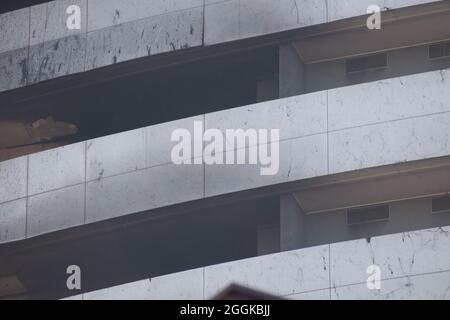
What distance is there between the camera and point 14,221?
3278 cm

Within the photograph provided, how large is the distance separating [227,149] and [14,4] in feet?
23.3

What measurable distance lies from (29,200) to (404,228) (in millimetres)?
7224

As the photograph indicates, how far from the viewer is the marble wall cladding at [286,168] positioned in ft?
99.2

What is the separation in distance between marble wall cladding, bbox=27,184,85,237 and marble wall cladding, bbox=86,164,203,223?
20cm

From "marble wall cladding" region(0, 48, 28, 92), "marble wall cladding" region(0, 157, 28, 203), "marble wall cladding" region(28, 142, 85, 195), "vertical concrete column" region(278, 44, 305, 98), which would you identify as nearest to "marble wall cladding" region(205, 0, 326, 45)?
"vertical concrete column" region(278, 44, 305, 98)

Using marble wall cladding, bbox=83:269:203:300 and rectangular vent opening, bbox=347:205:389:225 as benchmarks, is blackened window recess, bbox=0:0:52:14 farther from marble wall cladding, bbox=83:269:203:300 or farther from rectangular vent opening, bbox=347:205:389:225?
rectangular vent opening, bbox=347:205:389:225

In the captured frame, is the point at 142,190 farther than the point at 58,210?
No

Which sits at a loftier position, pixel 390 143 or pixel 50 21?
pixel 50 21

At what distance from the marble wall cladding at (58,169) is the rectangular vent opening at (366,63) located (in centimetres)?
523

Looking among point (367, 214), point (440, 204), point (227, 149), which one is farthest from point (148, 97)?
point (440, 204)

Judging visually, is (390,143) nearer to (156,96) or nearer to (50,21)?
(156,96)

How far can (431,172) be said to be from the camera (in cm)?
3016
